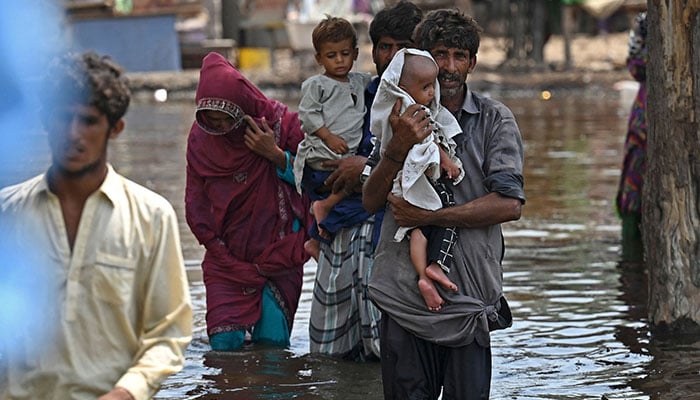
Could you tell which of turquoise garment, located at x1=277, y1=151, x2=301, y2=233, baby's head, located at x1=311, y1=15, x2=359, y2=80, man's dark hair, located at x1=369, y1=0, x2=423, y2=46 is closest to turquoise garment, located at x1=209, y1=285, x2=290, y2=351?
turquoise garment, located at x1=277, y1=151, x2=301, y2=233

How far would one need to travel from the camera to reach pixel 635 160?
9906 millimetres

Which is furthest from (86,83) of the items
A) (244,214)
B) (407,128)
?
(244,214)

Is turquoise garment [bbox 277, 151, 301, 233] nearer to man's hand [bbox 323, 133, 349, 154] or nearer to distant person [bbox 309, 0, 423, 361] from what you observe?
distant person [bbox 309, 0, 423, 361]

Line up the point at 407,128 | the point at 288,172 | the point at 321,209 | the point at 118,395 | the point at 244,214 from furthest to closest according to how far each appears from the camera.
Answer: the point at 244,214
the point at 288,172
the point at 321,209
the point at 407,128
the point at 118,395

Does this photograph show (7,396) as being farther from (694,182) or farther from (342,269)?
(694,182)

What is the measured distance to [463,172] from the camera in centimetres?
476

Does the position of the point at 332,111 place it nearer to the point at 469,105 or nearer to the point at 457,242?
the point at 469,105

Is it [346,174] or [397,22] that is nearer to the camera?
[397,22]

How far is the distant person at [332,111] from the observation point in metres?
6.20

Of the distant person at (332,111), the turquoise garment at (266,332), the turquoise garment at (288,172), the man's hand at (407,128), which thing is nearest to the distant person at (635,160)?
the turquoise garment at (266,332)

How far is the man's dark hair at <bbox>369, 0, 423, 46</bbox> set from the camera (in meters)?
5.91

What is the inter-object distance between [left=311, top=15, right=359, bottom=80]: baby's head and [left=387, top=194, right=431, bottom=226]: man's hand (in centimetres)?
158

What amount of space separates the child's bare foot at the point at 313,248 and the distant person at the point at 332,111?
262mm

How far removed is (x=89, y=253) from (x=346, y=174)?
2.74 metres
